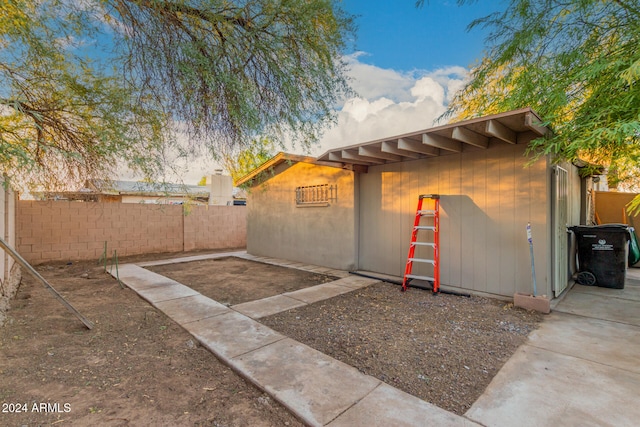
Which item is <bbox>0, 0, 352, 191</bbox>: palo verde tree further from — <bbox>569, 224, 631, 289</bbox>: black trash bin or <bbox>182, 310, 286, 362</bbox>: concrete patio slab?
<bbox>569, 224, 631, 289</bbox>: black trash bin

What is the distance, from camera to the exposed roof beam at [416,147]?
172 inches

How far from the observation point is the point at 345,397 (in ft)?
6.53

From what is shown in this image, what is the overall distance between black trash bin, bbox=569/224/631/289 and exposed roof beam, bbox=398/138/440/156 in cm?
270

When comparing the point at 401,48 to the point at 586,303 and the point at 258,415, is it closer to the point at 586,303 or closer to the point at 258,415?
the point at 586,303

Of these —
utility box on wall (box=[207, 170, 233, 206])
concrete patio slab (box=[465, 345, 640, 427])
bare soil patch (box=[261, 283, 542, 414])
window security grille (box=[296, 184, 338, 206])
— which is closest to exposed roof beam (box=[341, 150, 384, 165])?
window security grille (box=[296, 184, 338, 206])

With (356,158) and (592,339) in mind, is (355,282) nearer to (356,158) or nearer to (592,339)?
(356,158)

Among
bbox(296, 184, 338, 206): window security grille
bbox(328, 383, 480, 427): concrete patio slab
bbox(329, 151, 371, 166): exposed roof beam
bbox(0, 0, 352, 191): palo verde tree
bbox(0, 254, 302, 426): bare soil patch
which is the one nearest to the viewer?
bbox(328, 383, 480, 427): concrete patio slab

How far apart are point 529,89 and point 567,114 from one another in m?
0.59

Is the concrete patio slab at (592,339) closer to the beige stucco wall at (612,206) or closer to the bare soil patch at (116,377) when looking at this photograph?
the bare soil patch at (116,377)

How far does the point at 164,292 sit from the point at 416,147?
4550 mm

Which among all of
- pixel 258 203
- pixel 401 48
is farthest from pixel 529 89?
pixel 258 203

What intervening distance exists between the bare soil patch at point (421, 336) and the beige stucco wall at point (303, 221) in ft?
6.88

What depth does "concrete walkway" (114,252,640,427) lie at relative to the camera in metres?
1.82

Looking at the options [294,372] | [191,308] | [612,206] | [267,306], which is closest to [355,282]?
[267,306]
